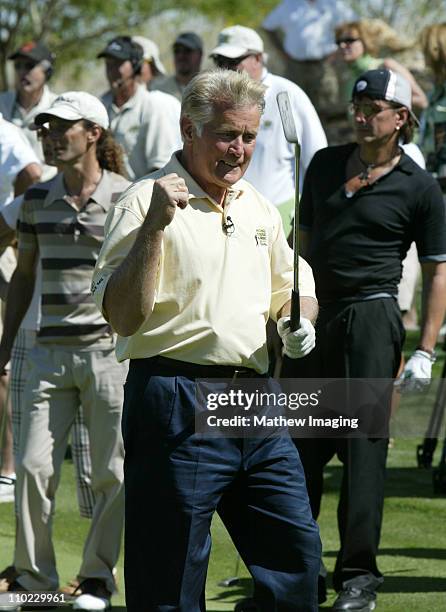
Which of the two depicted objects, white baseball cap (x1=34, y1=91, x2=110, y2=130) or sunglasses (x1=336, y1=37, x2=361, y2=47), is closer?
white baseball cap (x1=34, y1=91, x2=110, y2=130)

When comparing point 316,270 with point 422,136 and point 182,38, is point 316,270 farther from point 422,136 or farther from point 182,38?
point 182,38

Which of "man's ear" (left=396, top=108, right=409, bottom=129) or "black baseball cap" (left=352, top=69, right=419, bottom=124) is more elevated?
"black baseball cap" (left=352, top=69, right=419, bottom=124)

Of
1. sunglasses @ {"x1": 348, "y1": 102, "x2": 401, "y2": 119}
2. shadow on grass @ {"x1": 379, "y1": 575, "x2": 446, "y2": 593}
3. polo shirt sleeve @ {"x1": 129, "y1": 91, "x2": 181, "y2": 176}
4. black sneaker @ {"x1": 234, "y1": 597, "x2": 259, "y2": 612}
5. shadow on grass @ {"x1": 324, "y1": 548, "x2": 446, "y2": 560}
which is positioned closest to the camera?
black sneaker @ {"x1": 234, "y1": 597, "x2": 259, "y2": 612}

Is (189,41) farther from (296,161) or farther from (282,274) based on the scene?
(296,161)

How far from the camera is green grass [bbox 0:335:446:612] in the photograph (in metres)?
6.34

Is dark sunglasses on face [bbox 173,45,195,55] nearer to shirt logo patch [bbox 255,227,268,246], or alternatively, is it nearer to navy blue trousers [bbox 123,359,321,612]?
shirt logo patch [bbox 255,227,268,246]

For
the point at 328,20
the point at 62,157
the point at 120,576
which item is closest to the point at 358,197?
the point at 62,157

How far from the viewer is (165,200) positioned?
4.05 meters

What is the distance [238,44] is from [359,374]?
2.84 m

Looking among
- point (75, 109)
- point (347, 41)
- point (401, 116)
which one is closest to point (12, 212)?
point (75, 109)

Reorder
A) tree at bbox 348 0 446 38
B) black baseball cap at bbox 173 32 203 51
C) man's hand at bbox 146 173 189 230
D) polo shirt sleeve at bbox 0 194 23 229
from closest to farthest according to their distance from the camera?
man's hand at bbox 146 173 189 230 < polo shirt sleeve at bbox 0 194 23 229 < black baseball cap at bbox 173 32 203 51 < tree at bbox 348 0 446 38

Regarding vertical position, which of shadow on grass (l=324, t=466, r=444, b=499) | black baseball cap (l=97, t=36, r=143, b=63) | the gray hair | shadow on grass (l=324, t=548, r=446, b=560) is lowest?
shadow on grass (l=324, t=548, r=446, b=560)

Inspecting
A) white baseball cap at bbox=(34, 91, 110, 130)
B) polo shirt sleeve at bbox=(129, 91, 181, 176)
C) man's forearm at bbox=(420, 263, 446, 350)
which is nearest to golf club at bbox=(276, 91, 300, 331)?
man's forearm at bbox=(420, 263, 446, 350)

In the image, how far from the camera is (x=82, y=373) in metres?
6.21
